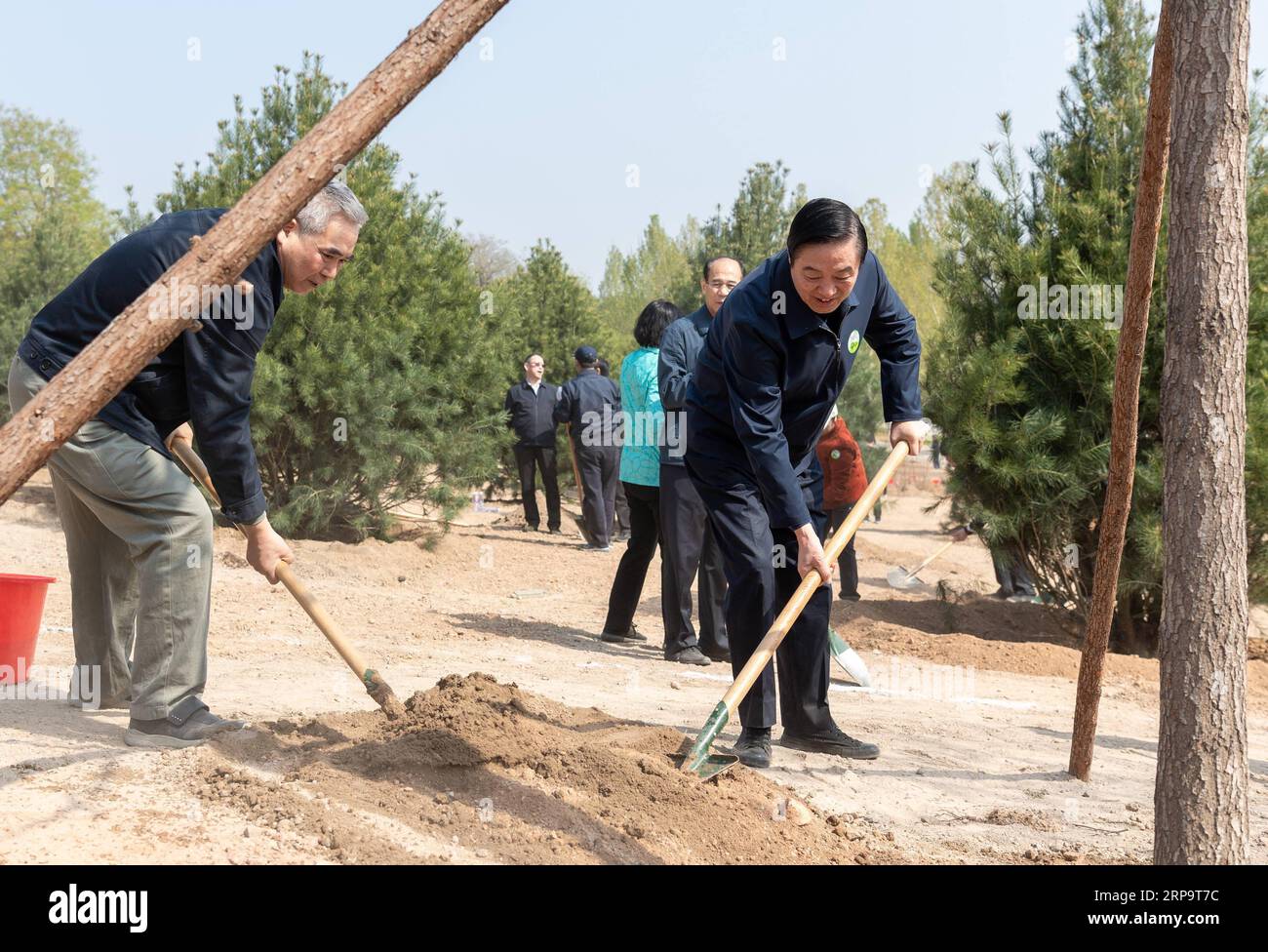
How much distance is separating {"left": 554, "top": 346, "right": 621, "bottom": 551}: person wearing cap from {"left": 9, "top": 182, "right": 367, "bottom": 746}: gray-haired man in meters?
8.25

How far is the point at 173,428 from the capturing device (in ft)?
13.6

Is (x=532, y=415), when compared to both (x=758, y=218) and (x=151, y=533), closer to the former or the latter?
(x=758, y=218)

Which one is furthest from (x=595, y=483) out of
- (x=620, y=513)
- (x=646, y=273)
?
(x=646, y=273)

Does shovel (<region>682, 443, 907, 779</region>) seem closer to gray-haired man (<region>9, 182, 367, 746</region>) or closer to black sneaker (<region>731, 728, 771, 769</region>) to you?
black sneaker (<region>731, 728, 771, 769</region>)

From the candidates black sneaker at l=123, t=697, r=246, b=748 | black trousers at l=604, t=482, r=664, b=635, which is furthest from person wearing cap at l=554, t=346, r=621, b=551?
black sneaker at l=123, t=697, r=246, b=748

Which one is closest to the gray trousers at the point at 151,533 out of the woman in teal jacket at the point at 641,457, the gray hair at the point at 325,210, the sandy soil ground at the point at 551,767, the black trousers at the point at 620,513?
the sandy soil ground at the point at 551,767

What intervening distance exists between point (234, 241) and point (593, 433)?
9577mm

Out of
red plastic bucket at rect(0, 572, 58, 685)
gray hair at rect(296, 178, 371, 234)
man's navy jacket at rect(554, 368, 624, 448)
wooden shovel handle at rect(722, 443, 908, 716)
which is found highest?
gray hair at rect(296, 178, 371, 234)

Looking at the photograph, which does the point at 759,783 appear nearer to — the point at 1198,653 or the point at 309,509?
the point at 1198,653

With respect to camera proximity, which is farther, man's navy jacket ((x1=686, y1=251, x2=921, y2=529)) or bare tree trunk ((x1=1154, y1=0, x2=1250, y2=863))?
man's navy jacket ((x1=686, y1=251, x2=921, y2=529))

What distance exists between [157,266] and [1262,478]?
6.01 metres

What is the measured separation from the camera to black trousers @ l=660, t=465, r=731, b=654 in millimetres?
6445

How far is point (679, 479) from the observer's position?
6.46 m

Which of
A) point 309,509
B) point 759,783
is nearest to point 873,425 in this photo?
point 309,509
